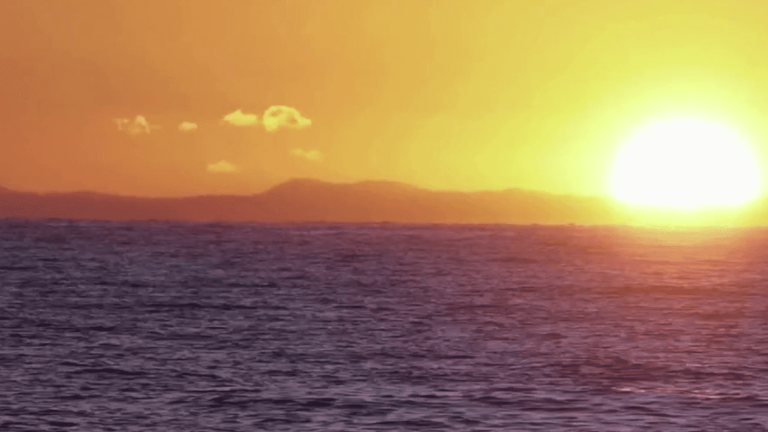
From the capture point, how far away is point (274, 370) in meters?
57.5

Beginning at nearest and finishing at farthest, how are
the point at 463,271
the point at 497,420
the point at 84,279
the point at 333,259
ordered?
the point at 497,420, the point at 84,279, the point at 463,271, the point at 333,259

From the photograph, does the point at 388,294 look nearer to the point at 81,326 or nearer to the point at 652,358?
the point at 81,326

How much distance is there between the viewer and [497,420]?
1763 inches

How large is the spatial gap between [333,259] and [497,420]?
500ft

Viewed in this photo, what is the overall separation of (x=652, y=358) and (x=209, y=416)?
85.2 feet

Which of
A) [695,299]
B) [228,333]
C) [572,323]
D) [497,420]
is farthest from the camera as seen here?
[695,299]

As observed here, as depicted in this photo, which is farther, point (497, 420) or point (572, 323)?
point (572, 323)

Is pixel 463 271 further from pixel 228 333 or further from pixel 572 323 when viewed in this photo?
pixel 228 333

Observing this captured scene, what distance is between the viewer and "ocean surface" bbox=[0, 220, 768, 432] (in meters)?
45.7

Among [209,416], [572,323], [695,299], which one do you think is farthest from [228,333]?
[695,299]

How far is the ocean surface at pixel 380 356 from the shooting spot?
4569 centimetres

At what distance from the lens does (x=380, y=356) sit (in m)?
62.7

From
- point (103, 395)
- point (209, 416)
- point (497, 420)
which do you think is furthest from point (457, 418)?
point (103, 395)

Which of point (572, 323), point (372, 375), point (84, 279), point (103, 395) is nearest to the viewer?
point (103, 395)
